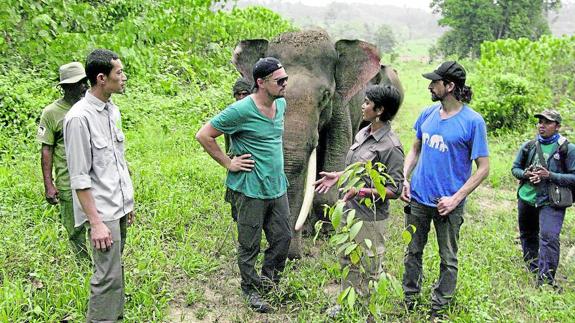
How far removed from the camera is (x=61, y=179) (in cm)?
401

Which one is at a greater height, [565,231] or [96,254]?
[96,254]

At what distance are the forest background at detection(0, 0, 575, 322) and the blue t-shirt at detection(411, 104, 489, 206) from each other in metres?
0.73

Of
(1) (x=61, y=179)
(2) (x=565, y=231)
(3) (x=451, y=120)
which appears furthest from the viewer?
(2) (x=565, y=231)

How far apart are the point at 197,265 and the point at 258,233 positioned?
0.85 m

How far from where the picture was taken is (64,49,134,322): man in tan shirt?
3.07 metres

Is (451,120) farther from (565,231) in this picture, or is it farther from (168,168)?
(168,168)

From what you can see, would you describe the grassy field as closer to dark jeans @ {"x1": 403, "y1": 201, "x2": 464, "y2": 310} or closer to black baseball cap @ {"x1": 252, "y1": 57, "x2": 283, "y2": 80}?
dark jeans @ {"x1": 403, "y1": 201, "x2": 464, "y2": 310}

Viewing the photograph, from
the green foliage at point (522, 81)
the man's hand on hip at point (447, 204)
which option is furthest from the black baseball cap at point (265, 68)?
the green foliage at point (522, 81)

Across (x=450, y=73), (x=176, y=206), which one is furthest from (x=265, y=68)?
(x=176, y=206)

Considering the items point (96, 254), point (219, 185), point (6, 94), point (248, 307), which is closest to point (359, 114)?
point (219, 185)

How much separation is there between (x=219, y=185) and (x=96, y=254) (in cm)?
325

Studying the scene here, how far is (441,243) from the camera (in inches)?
154

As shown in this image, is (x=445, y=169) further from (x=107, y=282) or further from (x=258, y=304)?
(x=107, y=282)

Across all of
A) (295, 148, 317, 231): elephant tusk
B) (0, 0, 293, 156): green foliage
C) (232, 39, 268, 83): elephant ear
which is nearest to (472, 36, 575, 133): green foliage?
(0, 0, 293, 156): green foliage
